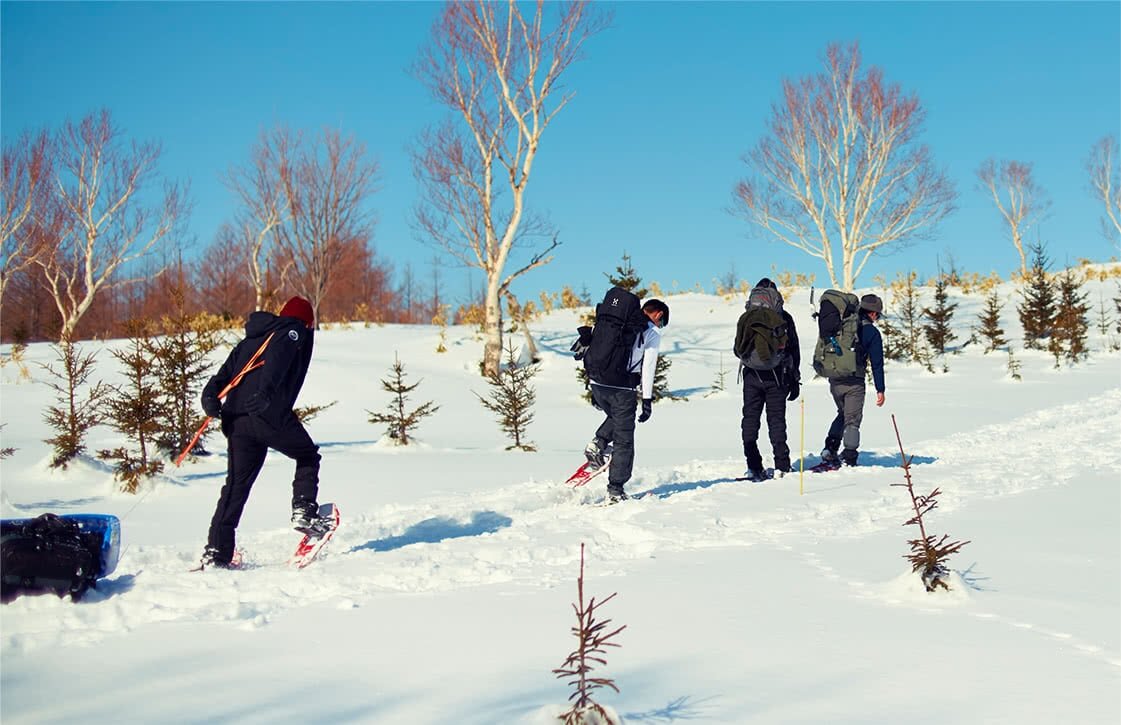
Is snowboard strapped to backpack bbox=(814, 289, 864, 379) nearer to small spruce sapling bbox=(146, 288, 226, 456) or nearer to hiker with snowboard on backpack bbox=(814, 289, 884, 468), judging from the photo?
hiker with snowboard on backpack bbox=(814, 289, 884, 468)

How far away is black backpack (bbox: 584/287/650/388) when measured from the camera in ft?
23.7

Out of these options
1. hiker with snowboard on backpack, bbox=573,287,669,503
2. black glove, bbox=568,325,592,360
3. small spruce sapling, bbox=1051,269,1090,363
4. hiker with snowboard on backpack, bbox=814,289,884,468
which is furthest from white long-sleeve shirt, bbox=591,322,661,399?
small spruce sapling, bbox=1051,269,1090,363

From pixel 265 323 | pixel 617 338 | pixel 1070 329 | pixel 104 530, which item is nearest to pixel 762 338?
pixel 617 338

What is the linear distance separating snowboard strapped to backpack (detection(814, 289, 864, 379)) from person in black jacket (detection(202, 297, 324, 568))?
570 cm

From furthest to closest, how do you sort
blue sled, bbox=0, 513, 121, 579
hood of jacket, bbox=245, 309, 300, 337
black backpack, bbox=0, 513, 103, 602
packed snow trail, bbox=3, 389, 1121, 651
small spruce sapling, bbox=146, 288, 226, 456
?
small spruce sapling, bbox=146, 288, 226, 456 < hood of jacket, bbox=245, 309, 300, 337 < blue sled, bbox=0, 513, 121, 579 < black backpack, bbox=0, 513, 103, 602 < packed snow trail, bbox=3, 389, 1121, 651

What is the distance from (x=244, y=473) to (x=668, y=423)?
10.7 meters

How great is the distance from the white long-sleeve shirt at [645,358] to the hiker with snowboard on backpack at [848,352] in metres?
2.53

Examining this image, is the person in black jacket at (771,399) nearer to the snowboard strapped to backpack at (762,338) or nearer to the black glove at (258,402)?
the snowboard strapped to backpack at (762,338)

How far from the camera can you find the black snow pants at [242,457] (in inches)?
200

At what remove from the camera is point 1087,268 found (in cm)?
3759

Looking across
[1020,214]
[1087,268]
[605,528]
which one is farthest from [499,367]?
[1020,214]

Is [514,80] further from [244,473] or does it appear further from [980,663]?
[980,663]

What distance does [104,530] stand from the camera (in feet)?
14.4

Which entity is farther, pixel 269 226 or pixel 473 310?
pixel 269 226
